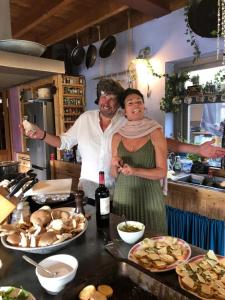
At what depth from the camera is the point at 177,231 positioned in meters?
2.37

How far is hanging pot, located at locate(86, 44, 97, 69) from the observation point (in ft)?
12.9

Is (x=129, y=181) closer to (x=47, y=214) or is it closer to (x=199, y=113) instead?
(x=47, y=214)

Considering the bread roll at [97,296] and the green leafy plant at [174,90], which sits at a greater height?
the green leafy plant at [174,90]

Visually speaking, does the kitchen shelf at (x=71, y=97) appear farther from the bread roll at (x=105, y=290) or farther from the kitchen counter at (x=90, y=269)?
the bread roll at (x=105, y=290)

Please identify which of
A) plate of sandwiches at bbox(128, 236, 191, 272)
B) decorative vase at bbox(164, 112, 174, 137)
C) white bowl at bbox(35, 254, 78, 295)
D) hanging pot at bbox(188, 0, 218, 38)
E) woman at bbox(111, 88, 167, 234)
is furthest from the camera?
decorative vase at bbox(164, 112, 174, 137)

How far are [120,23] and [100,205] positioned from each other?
3089mm

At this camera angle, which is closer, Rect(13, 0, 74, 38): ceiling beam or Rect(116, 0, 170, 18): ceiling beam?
Rect(116, 0, 170, 18): ceiling beam

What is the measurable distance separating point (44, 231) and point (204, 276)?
653 millimetres

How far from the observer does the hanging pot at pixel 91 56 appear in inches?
154

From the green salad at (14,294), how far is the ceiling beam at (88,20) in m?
2.89

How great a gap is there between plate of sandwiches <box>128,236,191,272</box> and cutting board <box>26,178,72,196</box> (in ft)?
2.53

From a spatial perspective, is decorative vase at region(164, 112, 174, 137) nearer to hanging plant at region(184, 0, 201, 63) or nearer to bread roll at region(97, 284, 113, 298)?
hanging plant at region(184, 0, 201, 63)

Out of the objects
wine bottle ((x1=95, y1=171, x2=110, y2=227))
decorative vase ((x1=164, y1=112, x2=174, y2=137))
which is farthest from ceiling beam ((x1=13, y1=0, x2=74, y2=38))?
wine bottle ((x1=95, y1=171, x2=110, y2=227))

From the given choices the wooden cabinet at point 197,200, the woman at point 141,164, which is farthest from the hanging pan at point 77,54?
the woman at point 141,164
